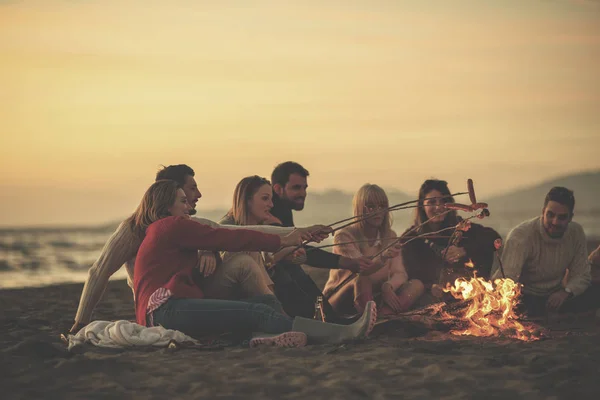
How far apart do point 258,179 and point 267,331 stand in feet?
4.84

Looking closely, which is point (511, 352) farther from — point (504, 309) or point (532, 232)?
point (532, 232)

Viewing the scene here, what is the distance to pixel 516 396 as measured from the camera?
194 inches

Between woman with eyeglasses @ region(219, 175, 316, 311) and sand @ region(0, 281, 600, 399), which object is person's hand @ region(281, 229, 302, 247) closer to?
woman with eyeglasses @ region(219, 175, 316, 311)

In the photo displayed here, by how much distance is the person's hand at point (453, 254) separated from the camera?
319 inches

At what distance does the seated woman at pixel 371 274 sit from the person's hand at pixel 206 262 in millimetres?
1523

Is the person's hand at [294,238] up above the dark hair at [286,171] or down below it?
below

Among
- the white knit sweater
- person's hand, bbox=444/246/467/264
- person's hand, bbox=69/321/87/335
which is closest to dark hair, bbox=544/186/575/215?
the white knit sweater

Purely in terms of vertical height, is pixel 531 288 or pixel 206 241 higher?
pixel 206 241

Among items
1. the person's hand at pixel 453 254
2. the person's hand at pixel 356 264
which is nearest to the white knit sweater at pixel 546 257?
the person's hand at pixel 453 254

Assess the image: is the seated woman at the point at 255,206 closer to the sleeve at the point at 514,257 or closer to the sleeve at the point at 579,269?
the sleeve at the point at 514,257

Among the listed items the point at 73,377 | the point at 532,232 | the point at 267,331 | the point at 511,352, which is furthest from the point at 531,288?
the point at 73,377

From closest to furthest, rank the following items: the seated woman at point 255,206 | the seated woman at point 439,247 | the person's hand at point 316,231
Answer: the person's hand at point 316,231 → the seated woman at point 255,206 → the seated woman at point 439,247

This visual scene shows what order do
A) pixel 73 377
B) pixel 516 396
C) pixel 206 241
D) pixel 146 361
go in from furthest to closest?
pixel 206 241, pixel 146 361, pixel 73 377, pixel 516 396

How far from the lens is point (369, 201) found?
26.7ft
